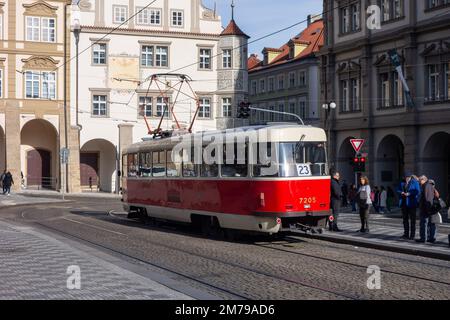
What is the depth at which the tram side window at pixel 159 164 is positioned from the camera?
2371 centimetres

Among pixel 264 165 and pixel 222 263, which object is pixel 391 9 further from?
pixel 222 263

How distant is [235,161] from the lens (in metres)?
19.0

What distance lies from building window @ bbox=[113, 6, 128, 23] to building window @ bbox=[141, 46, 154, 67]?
270 cm

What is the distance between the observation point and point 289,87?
6850cm

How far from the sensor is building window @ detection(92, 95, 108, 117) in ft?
175

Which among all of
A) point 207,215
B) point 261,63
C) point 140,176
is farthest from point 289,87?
point 207,215

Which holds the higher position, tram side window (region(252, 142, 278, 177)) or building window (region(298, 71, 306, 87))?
building window (region(298, 71, 306, 87))

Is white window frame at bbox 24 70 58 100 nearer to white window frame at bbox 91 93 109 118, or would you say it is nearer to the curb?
white window frame at bbox 91 93 109 118

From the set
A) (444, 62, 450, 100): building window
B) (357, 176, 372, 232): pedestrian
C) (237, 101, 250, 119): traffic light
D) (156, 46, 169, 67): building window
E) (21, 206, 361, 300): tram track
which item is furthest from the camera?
(156, 46, 169, 67): building window

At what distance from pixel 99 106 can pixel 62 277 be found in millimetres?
42535

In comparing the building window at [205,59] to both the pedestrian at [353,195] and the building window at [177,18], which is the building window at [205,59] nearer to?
the building window at [177,18]

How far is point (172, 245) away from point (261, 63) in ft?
194

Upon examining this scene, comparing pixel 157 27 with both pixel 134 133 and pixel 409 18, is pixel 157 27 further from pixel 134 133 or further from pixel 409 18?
pixel 409 18

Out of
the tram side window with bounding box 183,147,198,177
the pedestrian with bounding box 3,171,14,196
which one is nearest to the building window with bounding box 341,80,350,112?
the pedestrian with bounding box 3,171,14,196
